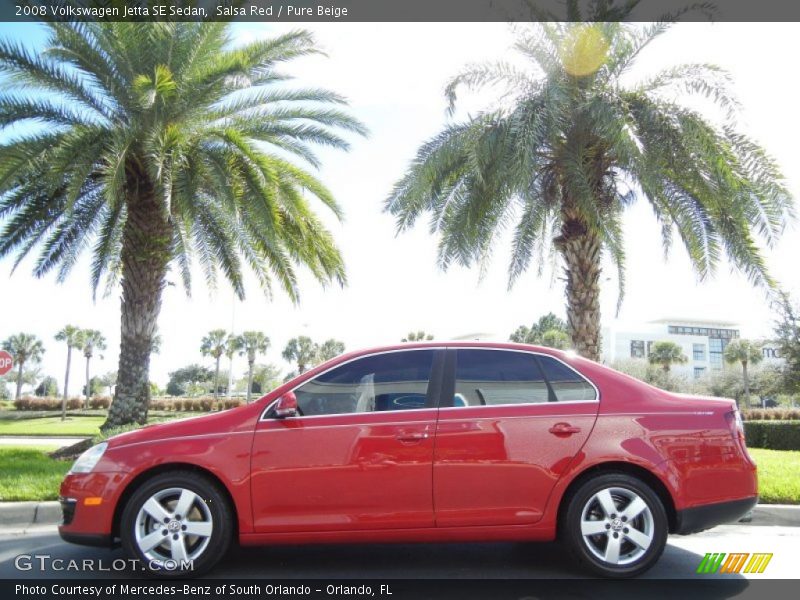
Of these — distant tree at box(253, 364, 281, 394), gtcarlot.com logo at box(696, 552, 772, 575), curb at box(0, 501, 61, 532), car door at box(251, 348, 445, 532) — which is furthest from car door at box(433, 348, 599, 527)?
distant tree at box(253, 364, 281, 394)

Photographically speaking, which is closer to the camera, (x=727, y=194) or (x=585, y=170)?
(x=727, y=194)

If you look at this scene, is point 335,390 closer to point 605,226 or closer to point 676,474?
point 676,474

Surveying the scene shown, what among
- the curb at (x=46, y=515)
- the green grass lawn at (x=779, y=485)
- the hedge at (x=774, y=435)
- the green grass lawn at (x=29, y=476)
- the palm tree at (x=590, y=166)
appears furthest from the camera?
the hedge at (x=774, y=435)

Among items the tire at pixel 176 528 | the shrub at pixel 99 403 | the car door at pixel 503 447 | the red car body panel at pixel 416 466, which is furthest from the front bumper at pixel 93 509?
the shrub at pixel 99 403

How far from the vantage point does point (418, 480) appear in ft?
14.6

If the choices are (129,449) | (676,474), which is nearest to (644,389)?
(676,474)

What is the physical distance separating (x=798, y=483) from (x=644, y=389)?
14.4ft

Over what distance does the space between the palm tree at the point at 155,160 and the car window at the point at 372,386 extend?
22.8 ft

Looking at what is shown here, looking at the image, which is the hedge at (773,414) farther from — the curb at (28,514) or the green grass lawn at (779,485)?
the curb at (28,514)

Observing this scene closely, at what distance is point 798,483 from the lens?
7.84 m

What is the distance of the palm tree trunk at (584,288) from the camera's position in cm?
1196

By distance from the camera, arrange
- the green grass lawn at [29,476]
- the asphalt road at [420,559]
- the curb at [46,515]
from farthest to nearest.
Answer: the green grass lawn at [29,476] < the curb at [46,515] < the asphalt road at [420,559]

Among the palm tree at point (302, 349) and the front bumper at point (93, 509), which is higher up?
the palm tree at point (302, 349)

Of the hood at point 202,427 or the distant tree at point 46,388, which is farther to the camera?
the distant tree at point 46,388
